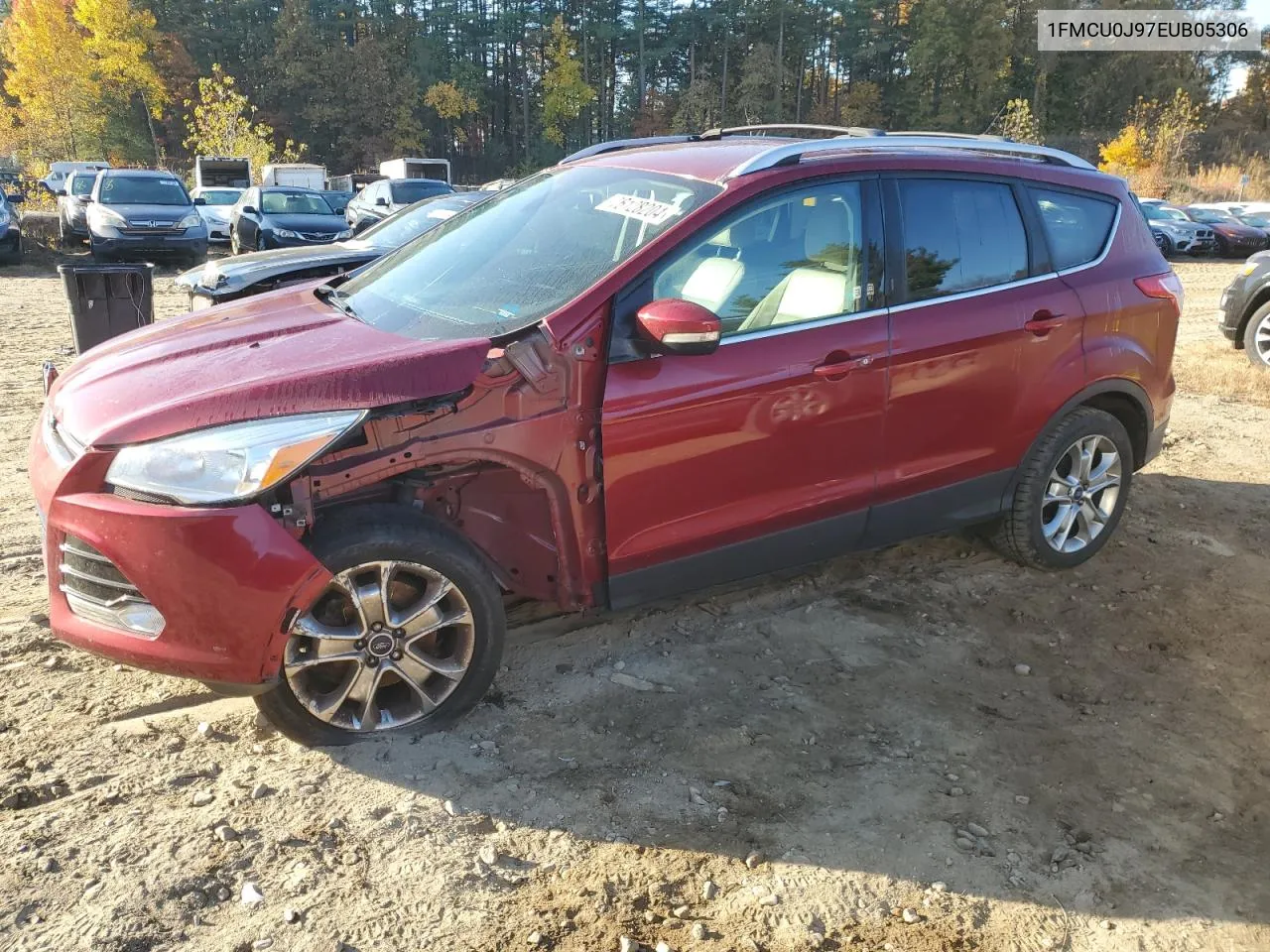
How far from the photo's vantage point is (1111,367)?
4.44m

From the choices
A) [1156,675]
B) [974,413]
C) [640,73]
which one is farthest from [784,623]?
[640,73]

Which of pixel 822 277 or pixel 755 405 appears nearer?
pixel 755 405

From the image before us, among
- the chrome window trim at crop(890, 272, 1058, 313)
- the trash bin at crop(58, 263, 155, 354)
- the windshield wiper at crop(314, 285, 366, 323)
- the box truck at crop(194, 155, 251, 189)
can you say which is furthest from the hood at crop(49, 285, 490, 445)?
the box truck at crop(194, 155, 251, 189)

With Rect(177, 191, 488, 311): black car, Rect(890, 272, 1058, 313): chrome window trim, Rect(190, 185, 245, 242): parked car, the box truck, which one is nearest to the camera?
Rect(890, 272, 1058, 313): chrome window trim

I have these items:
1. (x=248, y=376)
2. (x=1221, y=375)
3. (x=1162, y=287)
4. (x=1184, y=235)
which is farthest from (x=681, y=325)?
(x=1184, y=235)

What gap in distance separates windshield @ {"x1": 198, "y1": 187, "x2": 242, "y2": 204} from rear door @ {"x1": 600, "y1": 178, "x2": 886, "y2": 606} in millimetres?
25609

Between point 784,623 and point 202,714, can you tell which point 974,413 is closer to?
point 784,623

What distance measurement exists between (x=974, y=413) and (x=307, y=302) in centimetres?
282

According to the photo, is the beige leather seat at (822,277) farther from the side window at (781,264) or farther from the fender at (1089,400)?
the fender at (1089,400)

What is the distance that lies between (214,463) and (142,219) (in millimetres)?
16841

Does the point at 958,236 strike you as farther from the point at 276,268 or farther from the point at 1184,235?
the point at 1184,235

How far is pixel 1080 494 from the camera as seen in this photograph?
181 inches

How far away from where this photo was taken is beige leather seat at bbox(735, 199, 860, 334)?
353 cm

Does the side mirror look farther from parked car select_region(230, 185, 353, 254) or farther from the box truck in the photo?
the box truck
